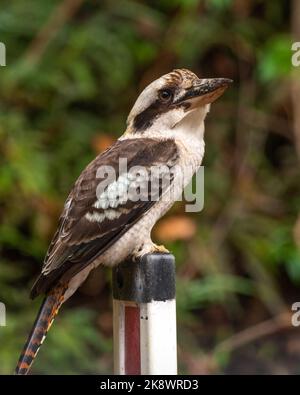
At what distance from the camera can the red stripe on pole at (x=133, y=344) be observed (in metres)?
2.64

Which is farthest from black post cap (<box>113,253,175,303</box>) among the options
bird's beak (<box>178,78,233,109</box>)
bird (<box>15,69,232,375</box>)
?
bird's beak (<box>178,78,233,109</box>)

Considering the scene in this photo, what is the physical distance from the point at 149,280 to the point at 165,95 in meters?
1.00

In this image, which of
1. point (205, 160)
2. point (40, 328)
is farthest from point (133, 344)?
point (205, 160)

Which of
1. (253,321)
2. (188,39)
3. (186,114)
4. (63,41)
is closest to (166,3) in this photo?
(188,39)

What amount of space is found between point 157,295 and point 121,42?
3452 millimetres

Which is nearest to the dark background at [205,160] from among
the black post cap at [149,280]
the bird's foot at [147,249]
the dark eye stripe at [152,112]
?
the dark eye stripe at [152,112]

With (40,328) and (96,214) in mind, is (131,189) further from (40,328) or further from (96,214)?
(40,328)

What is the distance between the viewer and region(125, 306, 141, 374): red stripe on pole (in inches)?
104

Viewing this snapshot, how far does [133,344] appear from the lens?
2.66 metres

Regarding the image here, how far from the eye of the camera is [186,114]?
135 inches

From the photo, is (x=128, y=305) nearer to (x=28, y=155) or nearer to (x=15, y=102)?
(x=28, y=155)

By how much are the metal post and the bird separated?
356 mm

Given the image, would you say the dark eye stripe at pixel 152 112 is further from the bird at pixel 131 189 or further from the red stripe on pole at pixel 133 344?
the red stripe on pole at pixel 133 344

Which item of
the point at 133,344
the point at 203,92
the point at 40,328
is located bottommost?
the point at 133,344
